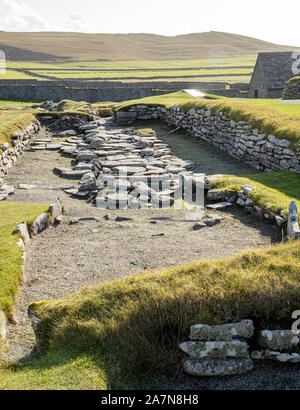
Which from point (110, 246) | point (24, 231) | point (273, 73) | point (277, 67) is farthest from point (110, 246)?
point (277, 67)

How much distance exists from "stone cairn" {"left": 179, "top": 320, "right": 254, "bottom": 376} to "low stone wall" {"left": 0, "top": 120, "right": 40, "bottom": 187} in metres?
11.1

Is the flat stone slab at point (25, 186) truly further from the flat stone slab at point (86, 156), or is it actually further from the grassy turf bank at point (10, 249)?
the flat stone slab at point (86, 156)

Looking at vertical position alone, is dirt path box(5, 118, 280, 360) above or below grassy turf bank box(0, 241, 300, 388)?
below

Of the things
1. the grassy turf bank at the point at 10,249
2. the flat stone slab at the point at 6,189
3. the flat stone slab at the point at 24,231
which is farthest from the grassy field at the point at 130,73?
the flat stone slab at the point at 24,231

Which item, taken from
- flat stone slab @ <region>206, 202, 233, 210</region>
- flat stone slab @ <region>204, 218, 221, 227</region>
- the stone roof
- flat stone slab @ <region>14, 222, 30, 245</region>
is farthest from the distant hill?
flat stone slab @ <region>204, 218, 221, 227</region>

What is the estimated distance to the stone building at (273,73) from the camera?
3991cm

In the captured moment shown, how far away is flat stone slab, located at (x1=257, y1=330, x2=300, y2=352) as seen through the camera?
4203 mm

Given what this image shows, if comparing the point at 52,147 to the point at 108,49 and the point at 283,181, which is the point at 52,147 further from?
the point at 108,49

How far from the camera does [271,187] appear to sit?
10664 mm

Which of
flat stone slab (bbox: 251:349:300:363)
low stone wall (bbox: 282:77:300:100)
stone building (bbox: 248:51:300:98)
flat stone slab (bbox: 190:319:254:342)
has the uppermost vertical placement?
stone building (bbox: 248:51:300:98)

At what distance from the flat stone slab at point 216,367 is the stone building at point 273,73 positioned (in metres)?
39.7

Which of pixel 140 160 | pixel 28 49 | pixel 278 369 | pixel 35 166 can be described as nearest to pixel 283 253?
pixel 278 369

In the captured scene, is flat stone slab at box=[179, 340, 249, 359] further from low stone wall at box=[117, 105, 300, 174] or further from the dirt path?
low stone wall at box=[117, 105, 300, 174]
